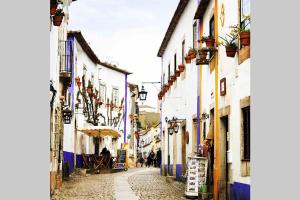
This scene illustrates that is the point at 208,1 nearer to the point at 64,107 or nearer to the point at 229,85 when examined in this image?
the point at 229,85

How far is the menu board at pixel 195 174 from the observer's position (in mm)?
14820

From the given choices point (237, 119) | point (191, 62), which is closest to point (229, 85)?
point (237, 119)

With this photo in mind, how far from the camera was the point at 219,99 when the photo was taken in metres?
14.3

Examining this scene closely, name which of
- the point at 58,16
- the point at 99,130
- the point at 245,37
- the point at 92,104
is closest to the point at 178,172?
the point at 99,130

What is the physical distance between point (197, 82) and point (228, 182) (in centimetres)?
591

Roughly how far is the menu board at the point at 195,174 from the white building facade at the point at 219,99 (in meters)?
0.31

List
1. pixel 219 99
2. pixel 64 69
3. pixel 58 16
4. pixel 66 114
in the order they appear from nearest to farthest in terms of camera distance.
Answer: pixel 58 16, pixel 219 99, pixel 66 114, pixel 64 69

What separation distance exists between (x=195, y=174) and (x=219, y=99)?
2.09 m

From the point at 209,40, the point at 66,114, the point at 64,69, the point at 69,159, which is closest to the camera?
the point at 209,40

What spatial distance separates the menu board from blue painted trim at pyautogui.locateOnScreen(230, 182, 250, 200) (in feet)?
7.06

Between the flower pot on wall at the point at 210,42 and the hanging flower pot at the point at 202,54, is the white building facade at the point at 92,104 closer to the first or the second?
the hanging flower pot at the point at 202,54

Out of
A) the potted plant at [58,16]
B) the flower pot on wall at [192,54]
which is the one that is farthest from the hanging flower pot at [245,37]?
the flower pot on wall at [192,54]

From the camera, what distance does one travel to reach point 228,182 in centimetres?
1317

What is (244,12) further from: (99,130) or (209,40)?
(99,130)
